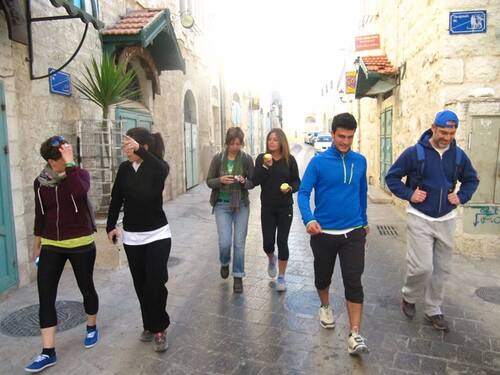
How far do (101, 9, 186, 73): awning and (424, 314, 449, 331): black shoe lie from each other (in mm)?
5779

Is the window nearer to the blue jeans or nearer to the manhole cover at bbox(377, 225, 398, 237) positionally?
the blue jeans

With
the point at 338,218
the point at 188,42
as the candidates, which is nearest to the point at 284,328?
the point at 338,218

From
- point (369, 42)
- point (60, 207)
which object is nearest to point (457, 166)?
point (60, 207)

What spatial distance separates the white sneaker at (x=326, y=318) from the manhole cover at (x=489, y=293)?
1.86 meters

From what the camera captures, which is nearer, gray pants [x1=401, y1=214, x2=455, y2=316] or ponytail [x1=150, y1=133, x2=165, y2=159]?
ponytail [x1=150, y1=133, x2=165, y2=159]

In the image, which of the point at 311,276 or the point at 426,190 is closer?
the point at 426,190

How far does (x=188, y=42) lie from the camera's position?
1316 cm

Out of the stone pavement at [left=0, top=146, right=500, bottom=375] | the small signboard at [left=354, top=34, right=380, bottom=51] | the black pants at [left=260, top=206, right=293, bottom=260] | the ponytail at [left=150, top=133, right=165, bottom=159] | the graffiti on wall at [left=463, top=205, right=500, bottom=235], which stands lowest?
the stone pavement at [left=0, top=146, right=500, bottom=375]

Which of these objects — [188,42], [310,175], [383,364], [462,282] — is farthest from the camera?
[188,42]

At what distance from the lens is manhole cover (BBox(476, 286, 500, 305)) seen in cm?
450

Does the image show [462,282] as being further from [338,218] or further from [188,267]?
[188,267]

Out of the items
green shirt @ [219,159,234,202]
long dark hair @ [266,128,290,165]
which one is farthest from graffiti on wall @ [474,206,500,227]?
green shirt @ [219,159,234,202]

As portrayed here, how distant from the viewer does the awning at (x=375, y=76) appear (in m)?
10.0

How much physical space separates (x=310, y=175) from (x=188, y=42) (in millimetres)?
10859
